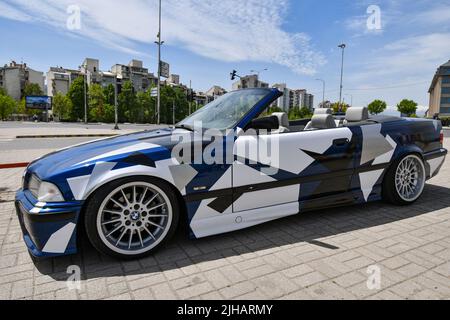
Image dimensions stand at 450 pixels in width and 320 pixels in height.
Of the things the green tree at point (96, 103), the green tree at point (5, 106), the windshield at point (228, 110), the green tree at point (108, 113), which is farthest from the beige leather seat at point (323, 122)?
the green tree at point (5, 106)

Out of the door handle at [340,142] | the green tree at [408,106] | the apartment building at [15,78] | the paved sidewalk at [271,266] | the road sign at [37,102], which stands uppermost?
the apartment building at [15,78]

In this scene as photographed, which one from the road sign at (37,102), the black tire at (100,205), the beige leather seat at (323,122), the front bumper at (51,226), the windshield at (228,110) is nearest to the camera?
the front bumper at (51,226)

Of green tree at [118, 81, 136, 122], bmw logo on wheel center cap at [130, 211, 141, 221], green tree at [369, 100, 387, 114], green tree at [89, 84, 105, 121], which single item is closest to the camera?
bmw logo on wheel center cap at [130, 211, 141, 221]

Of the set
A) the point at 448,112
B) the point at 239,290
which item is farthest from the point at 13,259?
the point at 448,112

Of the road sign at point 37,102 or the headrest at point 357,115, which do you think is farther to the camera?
the road sign at point 37,102

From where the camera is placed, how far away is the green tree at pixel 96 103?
63.5 metres

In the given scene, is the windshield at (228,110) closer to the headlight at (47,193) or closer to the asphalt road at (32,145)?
the headlight at (47,193)

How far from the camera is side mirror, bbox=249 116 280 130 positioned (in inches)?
112

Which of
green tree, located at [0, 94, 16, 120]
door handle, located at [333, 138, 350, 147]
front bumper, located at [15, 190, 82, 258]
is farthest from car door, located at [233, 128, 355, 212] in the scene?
green tree, located at [0, 94, 16, 120]

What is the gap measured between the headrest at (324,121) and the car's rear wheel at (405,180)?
990 mm

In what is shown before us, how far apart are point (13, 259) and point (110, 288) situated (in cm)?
114

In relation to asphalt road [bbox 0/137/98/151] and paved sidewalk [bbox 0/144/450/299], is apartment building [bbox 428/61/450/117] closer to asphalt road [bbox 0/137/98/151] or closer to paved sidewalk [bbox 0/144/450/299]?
asphalt road [bbox 0/137/98/151]

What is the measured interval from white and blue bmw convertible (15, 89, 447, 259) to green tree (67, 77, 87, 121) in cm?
6803
